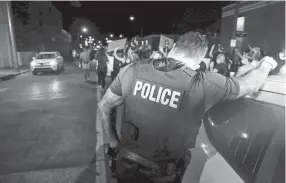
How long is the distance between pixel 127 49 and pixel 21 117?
5409 mm

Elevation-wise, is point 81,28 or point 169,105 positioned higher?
point 81,28

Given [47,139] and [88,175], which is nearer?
[88,175]

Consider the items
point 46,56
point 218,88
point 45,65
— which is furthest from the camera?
point 46,56

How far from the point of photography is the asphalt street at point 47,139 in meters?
3.64

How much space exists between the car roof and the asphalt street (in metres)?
2.52

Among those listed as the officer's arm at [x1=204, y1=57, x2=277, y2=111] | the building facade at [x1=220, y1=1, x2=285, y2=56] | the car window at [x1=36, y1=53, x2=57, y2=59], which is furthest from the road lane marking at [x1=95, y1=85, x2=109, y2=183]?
the car window at [x1=36, y1=53, x2=57, y2=59]

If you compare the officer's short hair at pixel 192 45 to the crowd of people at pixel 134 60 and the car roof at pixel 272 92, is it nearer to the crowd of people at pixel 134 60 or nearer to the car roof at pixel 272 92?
the car roof at pixel 272 92

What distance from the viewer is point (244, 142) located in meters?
1.77

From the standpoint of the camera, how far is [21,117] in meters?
6.49

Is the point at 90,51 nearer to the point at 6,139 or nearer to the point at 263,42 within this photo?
the point at 6,139

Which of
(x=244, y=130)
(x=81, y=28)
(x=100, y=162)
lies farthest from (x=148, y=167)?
(x=81, y=28)

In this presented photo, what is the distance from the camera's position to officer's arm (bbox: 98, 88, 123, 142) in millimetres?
2055

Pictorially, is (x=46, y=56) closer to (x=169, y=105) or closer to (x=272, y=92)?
(x=169, y=105)

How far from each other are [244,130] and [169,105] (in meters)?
0.60
